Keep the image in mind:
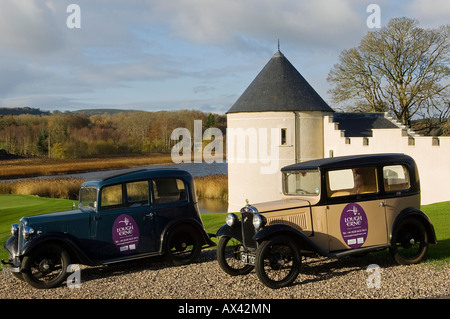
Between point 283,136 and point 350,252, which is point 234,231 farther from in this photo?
point 283,136

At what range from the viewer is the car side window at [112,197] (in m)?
9.27

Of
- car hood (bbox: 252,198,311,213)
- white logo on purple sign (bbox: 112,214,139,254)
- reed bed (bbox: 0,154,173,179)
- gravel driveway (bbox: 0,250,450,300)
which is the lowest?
gravel driveway (bbox: 0,250,450,300)

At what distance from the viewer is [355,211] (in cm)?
881

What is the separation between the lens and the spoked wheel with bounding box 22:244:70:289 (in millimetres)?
8336

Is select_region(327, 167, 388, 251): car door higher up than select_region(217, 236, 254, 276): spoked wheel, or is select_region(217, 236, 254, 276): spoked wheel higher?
select_region(327, 167, 388, 251): car door

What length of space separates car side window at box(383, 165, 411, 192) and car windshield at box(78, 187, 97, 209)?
5702 mm

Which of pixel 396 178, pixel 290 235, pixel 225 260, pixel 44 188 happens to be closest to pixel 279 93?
pixel 44 188

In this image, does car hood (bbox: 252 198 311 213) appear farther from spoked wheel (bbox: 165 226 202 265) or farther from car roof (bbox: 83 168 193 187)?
car roof (bbox: 83 168 193 187)

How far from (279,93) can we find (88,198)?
2455cm

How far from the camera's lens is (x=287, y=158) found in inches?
1264

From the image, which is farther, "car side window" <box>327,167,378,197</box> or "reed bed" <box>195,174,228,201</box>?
"reed bed" <box>195,174,228,201</box>

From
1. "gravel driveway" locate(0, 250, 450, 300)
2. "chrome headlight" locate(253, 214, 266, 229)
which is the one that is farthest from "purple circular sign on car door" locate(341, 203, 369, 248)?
"chrome headlight" locate(253, 214, 266, 229)

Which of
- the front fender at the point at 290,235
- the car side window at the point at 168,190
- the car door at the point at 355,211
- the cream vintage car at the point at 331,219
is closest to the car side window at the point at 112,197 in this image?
the car side window at the point at 168,190

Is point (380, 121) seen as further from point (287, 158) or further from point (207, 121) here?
point (207, 121)
